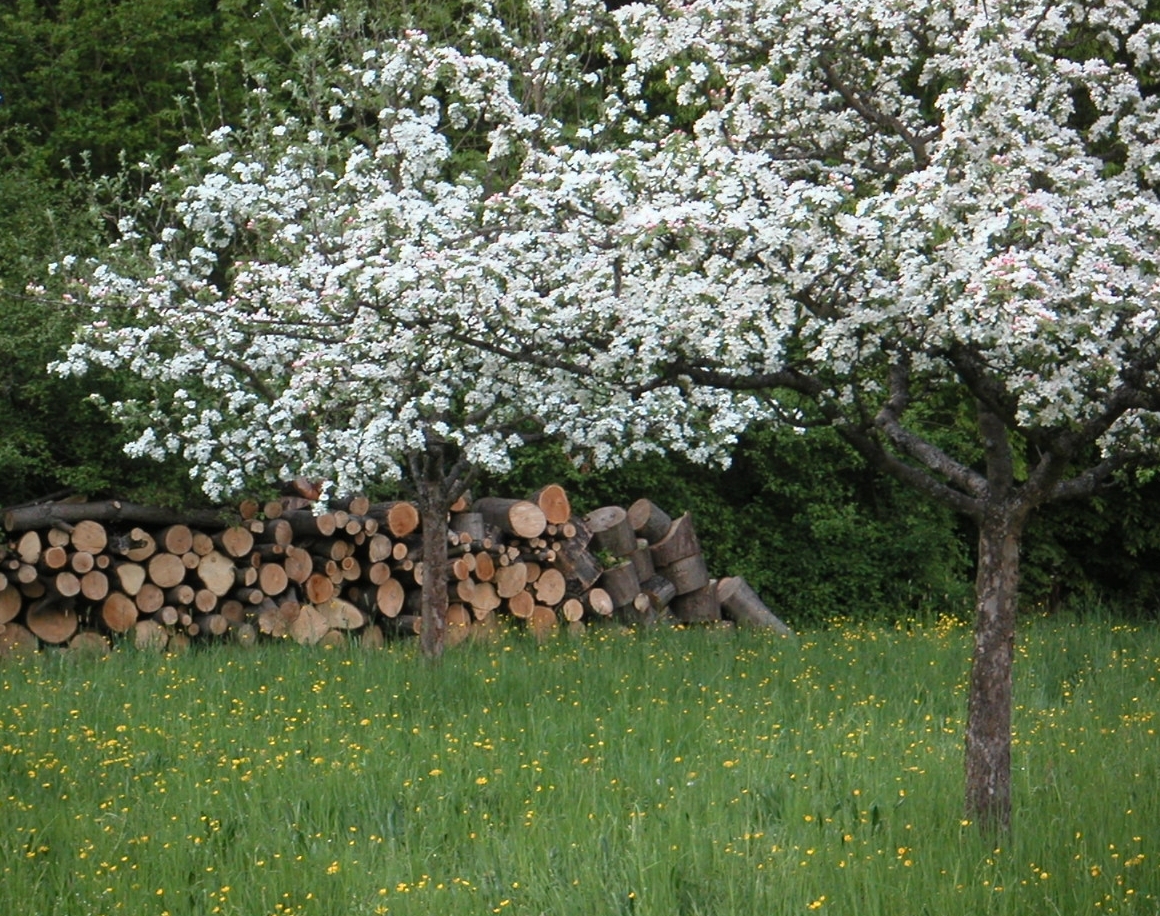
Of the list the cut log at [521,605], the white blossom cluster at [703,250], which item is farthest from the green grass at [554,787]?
the cut log at [521,605]

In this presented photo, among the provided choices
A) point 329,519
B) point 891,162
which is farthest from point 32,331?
point 891,162

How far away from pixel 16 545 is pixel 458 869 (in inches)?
212

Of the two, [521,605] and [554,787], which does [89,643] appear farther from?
[554,787]

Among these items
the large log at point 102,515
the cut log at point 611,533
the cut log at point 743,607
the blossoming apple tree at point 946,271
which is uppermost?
the blossoming apple tree at point 946,271

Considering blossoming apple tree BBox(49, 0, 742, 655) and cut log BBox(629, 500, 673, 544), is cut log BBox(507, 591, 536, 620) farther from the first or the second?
blossoming apple tree BBox(49, 0, 742, 655)

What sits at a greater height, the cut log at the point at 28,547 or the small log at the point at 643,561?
the cut log at the point at 28,547

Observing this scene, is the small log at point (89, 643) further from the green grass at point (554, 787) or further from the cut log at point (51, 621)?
the green grass at point (554, 787)

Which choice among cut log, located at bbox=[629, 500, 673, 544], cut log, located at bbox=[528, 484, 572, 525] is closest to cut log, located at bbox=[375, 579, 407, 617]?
cut log, located at bbox=[528, 484, 572, 525]

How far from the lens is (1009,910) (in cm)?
469

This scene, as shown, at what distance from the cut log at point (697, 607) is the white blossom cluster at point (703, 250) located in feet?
12.8

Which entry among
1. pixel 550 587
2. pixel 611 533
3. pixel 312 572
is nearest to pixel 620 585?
pixel 611 533

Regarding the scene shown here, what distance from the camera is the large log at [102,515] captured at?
→ 9.59 m

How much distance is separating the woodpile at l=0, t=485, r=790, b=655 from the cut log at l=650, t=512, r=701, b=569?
0.01 m

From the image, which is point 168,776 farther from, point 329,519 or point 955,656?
point 955,656
